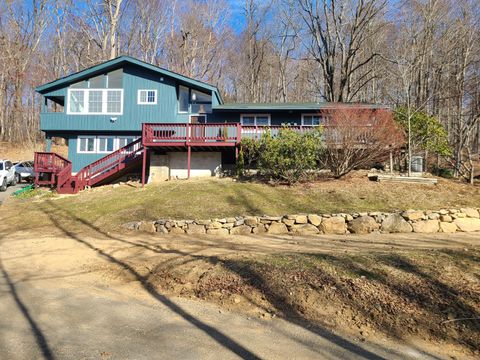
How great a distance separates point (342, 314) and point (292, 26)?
36.4m

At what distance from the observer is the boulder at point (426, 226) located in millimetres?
11367

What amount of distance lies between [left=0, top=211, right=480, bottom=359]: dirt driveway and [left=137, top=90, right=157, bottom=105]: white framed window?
1488cm

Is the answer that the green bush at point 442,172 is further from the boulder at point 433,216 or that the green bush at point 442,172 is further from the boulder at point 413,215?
the boulder at point 413,215

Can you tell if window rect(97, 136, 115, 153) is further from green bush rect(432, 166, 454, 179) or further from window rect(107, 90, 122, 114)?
green bush rect(432, 166, 454, 179)

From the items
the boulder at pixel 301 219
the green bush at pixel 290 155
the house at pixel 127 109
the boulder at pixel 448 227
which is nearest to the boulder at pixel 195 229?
the boulder at pixel 301 219

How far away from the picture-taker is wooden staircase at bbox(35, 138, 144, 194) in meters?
18.9

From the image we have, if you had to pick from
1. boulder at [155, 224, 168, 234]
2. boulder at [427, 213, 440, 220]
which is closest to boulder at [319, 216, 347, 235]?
boulder at [427, 213, 440, 220]

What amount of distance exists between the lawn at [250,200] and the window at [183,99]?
7738 millimetres

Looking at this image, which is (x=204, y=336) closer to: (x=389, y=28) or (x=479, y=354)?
(x=479, y=354)

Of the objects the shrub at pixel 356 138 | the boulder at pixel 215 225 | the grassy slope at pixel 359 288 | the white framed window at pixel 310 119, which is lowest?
the grassy slope at pixel 359 288

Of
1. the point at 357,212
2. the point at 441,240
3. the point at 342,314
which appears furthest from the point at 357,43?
the point at 342,314

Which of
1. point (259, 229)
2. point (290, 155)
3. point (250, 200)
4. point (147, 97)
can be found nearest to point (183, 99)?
point (147, 97)

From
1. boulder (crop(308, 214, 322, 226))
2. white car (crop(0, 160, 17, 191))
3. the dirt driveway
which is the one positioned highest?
white car (crop(0, 160, 17, 191))

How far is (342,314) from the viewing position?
4965 millimetres
